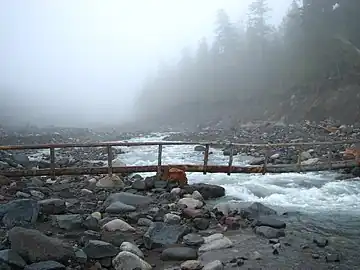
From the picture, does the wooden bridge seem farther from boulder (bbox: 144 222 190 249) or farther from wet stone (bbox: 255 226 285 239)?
wet stone (bbox: 255 226 285 239)

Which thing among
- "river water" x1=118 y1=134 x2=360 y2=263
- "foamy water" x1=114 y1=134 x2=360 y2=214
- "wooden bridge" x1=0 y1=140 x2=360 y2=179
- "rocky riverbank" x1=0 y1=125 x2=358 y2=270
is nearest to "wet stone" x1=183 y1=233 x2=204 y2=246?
"rocky riverbank" x1=0 y1=125 x2=358 y2=270

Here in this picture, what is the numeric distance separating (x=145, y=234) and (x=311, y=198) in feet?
23.8

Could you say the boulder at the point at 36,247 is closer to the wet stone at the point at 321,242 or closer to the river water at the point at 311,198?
the wet stone at the point at 321,242

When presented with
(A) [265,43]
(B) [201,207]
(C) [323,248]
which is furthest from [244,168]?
(A) [265,43]

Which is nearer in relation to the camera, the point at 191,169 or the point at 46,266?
the point at 46,266

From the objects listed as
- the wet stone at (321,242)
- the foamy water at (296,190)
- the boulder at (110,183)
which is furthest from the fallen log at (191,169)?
the wet stone at (321,242)

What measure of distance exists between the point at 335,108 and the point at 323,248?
35.0 metres

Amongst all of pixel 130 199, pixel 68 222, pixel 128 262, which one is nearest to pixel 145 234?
pixel 128 262

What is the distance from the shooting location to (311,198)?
48.3ft

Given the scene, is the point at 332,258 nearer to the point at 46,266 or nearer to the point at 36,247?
the point at 46,266

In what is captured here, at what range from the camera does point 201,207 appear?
495 inches

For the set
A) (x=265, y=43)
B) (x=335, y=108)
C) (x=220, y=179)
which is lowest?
(x=220, y=179)

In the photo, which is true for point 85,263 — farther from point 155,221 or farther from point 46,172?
point 46,172

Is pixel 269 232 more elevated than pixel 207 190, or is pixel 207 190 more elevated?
pixel 207 190
